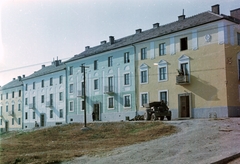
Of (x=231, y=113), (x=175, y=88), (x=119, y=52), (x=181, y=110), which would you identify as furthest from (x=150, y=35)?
(x=231, y=113)

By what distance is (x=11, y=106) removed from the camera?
66250mm

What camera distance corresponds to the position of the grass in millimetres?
13946

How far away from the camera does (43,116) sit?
2130 inches

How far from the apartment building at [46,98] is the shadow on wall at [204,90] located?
78.6 ft

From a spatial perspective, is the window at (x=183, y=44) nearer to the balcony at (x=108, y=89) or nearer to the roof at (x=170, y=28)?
the roof at (x=170, y=28)

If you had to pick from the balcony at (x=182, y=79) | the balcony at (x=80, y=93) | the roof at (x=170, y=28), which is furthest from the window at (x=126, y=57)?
the balcony at (x=80, y=93)

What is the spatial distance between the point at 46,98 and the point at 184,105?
2999 cm

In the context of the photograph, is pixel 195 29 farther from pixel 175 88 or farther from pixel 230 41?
pixel 175 88

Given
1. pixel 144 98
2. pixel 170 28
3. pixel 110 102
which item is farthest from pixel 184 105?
pixel 110 102

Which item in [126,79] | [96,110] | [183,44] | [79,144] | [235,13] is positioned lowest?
[79,144]

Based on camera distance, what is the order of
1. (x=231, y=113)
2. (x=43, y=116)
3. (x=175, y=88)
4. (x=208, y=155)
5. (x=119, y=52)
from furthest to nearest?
(x=43, y=116) < (x=119, y=52) < (x=175, y=88) < (x=231, y=113) < (x=208, y=155)

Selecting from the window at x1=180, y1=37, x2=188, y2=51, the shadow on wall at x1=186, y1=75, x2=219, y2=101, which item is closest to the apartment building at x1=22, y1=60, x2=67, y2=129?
the window at x1=180, y1=37, x2=188, y2=51

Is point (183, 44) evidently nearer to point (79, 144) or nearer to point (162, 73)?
point (162, 73)

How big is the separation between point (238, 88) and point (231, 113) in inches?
107
